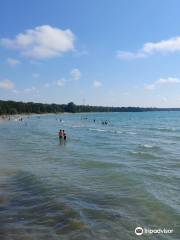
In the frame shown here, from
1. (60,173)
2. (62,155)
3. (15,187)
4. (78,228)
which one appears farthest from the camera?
(62,155)

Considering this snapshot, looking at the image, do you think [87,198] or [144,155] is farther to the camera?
[144,155]

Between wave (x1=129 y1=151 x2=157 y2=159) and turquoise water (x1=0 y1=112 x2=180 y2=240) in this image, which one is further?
wave (x1=129 y1=151 x2=157 y2=159)

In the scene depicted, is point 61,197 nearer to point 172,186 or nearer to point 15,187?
point 15,187

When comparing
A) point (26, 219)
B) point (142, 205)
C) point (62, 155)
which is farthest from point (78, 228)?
point (62, 155)

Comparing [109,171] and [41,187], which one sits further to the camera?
[109,171]

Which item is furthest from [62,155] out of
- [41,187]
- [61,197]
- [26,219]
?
[26,219]

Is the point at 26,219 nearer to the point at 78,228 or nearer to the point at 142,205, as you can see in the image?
the point at 78,228

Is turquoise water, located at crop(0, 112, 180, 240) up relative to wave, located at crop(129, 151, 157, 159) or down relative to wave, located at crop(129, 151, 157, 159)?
up

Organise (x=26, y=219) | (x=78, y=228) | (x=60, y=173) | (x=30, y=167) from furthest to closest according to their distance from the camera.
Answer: (x=30, y=167), (x=60, y=173), (x=26, y=219), (x=78, y=228)

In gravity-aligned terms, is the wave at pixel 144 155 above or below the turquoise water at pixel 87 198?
below

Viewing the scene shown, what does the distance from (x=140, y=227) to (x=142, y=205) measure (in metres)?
2.65

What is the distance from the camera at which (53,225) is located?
39.1 ft

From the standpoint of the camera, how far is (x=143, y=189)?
17312 millimetres

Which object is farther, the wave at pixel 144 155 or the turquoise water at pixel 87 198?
the wave at pixel 144 155
